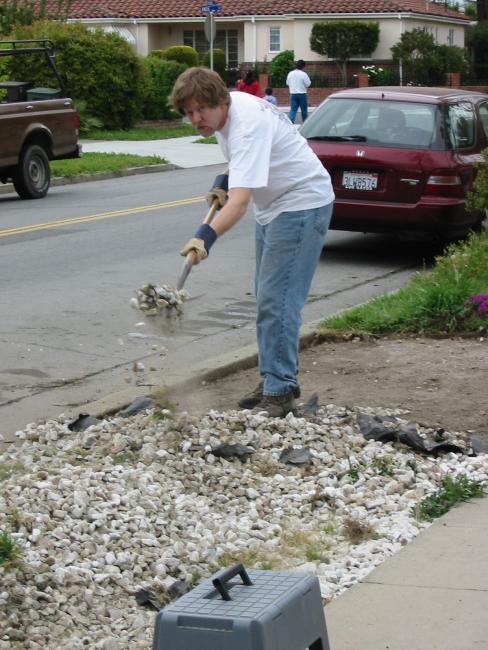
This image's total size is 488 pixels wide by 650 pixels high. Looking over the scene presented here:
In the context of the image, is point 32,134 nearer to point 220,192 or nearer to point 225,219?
point 220,192

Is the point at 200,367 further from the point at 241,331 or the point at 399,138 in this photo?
the point at 399,138

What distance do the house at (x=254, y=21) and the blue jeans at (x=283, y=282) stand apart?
166 feet

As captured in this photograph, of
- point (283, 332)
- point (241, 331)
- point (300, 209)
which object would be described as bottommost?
point (241, 331)

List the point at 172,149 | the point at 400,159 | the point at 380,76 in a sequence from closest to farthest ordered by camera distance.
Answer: the point at 400,159
the point at 172,149
the point at 380,76

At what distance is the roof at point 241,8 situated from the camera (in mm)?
55812

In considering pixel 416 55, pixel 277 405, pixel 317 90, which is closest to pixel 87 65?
pixel 317 90

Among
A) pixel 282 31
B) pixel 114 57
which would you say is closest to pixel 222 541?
pixel 114 57

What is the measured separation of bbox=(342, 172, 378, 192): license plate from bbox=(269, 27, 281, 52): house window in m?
47.6

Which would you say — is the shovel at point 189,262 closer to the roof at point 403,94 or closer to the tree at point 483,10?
the roof at point 403,94

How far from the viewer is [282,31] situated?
189 feet

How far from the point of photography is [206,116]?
5.85 m

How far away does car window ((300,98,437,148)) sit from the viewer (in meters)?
12.0

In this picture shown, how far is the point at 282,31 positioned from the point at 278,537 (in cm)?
5456

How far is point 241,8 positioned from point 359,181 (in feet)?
160
